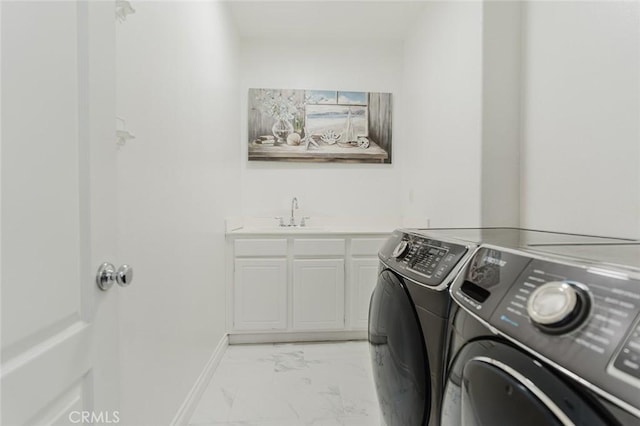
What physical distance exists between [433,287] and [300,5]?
8.39ft

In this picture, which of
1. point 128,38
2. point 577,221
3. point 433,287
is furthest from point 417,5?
point 433,287

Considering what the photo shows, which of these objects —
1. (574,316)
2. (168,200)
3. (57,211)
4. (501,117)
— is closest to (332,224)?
(501,117)

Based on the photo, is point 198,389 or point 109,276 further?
point 198,389

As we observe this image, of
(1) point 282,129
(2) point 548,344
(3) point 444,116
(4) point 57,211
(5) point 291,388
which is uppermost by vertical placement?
(1) point 282,129

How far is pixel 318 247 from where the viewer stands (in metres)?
2.54

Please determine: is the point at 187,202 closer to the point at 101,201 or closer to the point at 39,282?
the point at 101,201

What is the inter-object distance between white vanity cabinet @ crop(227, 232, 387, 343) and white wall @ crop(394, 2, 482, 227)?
0.64 metres

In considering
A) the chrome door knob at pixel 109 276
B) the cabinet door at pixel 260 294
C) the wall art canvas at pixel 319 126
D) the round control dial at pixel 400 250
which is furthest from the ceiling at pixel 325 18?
the chrome door knob at pixel 109 276

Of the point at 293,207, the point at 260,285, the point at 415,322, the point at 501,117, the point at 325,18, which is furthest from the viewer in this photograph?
the point at 293,207

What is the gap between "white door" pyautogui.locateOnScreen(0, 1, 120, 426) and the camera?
48 cm

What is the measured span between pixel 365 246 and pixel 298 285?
61cm

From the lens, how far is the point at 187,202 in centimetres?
164

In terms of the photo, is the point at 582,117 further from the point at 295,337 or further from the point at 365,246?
the point at 295,337

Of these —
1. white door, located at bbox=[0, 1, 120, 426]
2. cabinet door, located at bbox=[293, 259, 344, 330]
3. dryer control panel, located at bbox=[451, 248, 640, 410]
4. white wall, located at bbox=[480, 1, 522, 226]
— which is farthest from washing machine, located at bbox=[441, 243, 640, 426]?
cabinet door, located at bbox=[293, 259, 344, 330]
